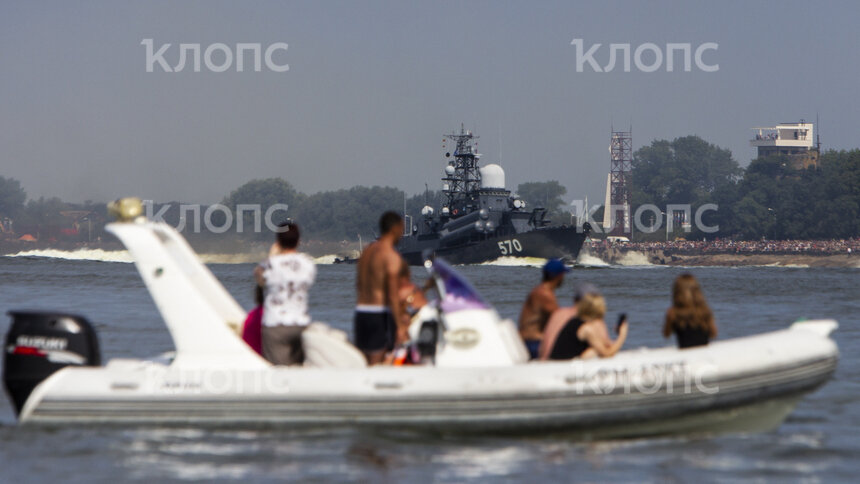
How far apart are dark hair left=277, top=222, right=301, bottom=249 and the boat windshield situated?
47.1 inches

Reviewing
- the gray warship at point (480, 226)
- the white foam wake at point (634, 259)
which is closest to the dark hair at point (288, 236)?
the gray warship at point (480, 226)

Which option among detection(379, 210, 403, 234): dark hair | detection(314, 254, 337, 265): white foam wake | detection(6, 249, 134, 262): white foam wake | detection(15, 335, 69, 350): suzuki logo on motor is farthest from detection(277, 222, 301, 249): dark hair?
detection(314, 254, 337, 265): white foam wake

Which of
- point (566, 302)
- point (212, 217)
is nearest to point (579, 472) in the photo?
point (566, 302)

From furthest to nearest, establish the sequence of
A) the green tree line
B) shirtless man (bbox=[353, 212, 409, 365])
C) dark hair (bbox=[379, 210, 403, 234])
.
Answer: the green tree line < shirtless man (bbox=[353, 212, 409, 365]) < dark hair (bbox=[379, 210, 403, 234])

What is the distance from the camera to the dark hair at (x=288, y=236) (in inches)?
363

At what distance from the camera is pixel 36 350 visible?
31.9 feet

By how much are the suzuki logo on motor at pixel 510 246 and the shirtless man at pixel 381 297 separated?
222 feet

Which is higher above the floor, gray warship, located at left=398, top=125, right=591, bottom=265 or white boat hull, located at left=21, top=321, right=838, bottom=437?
gray warship, located at left=398, top=125, right=591, bottom=265

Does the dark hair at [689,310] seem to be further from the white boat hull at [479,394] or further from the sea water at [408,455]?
the sea water at [408,455]

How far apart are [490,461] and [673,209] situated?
557 feet

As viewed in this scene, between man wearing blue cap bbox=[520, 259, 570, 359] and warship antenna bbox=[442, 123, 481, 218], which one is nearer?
man wearing blue cap bbox=[520, 259, 570, 359]

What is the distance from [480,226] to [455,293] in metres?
69.3

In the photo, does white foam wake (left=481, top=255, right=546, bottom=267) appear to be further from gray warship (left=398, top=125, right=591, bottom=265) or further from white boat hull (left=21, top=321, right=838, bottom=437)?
white boat hull (left=21, top=321, right=838, bottom=437)

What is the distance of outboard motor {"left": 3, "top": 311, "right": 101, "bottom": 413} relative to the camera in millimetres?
9703
